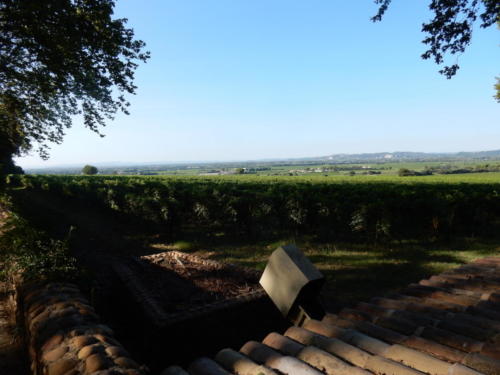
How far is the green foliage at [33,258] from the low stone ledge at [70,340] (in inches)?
18.9

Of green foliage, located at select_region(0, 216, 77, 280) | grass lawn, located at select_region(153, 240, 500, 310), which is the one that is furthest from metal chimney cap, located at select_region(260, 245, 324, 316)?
grass lawn, located at select_region(153, 240, 500, 310)

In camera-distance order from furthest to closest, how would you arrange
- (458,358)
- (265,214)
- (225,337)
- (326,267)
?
(265,214) < (326,267) < (225,337) < (458,358)

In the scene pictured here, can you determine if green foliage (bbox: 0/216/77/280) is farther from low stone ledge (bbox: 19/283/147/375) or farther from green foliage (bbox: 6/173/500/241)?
green foliage (bbox: 6/173/500/241)

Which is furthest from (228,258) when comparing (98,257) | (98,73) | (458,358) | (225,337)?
(98,73)

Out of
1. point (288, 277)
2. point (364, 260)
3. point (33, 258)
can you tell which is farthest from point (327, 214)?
point (288, 277)

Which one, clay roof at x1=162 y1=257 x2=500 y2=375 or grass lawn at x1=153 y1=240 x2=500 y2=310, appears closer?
clay roof at x1=162 y1=257 x2=500 y2=375

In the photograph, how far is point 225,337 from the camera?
14.8 ft

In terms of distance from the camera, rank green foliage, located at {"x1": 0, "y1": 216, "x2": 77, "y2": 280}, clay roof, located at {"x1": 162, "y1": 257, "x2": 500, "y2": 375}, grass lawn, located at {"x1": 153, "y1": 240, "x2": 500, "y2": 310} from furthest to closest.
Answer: grass lawn, located at {"x1": 153, "y1": 240, "x2": 500, "y2": 310}
green foliage, located at {"x1": 0, "y1": 216, "x2": 77, "y2": 280}
clay roof, located at {"x1": 162, "y1": 257, "x2": 500, "y2": 375}

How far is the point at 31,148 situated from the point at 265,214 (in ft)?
44.7

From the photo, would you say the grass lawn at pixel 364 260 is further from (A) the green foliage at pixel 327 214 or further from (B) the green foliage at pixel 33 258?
(B) the green foliage at pixel 33 258

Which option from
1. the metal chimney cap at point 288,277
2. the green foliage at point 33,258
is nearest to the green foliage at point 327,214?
the green foliage at point 33,258

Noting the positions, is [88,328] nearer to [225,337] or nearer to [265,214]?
[225,337]

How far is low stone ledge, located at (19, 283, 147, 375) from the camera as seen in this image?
1816 mm

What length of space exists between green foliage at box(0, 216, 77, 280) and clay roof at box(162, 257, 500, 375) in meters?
2.79
